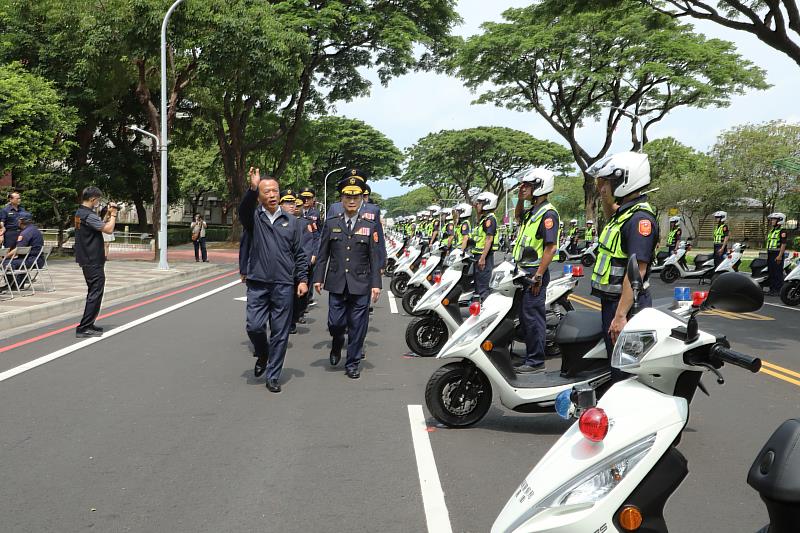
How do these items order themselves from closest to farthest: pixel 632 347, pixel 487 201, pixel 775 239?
pixel 632 347
pixel 487 201
pixel 775 239

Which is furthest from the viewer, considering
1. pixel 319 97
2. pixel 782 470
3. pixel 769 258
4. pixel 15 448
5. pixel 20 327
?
pixel 319 97

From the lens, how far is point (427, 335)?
25.0ft

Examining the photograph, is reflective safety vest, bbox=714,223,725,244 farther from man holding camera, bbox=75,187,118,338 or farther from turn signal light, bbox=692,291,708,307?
turn signal light, bbox=692,291,708,307

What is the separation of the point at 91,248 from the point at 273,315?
3.43 m

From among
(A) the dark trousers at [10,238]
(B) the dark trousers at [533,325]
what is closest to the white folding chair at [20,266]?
(A) the dark trousers at [10,238]

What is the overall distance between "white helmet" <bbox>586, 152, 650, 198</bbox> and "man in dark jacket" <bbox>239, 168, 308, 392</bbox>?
9.29 ft

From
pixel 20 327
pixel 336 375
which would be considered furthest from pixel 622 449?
pixel 20 327

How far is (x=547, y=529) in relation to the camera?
224 centimetres

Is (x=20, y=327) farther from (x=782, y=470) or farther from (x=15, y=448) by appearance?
(x=782, y=470)

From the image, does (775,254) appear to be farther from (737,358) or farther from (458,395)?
(737,358)

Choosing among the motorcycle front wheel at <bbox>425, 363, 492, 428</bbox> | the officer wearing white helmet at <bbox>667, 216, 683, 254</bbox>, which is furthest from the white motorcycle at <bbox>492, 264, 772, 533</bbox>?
the officer wearing white helmet at <bbox>667, 216, 683, 254</bbox>

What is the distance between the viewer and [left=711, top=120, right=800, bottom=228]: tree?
→ 126 ft

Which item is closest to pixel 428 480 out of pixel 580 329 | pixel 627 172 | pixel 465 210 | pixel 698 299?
pixel 580 329

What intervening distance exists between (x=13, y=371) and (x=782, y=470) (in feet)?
21.4
